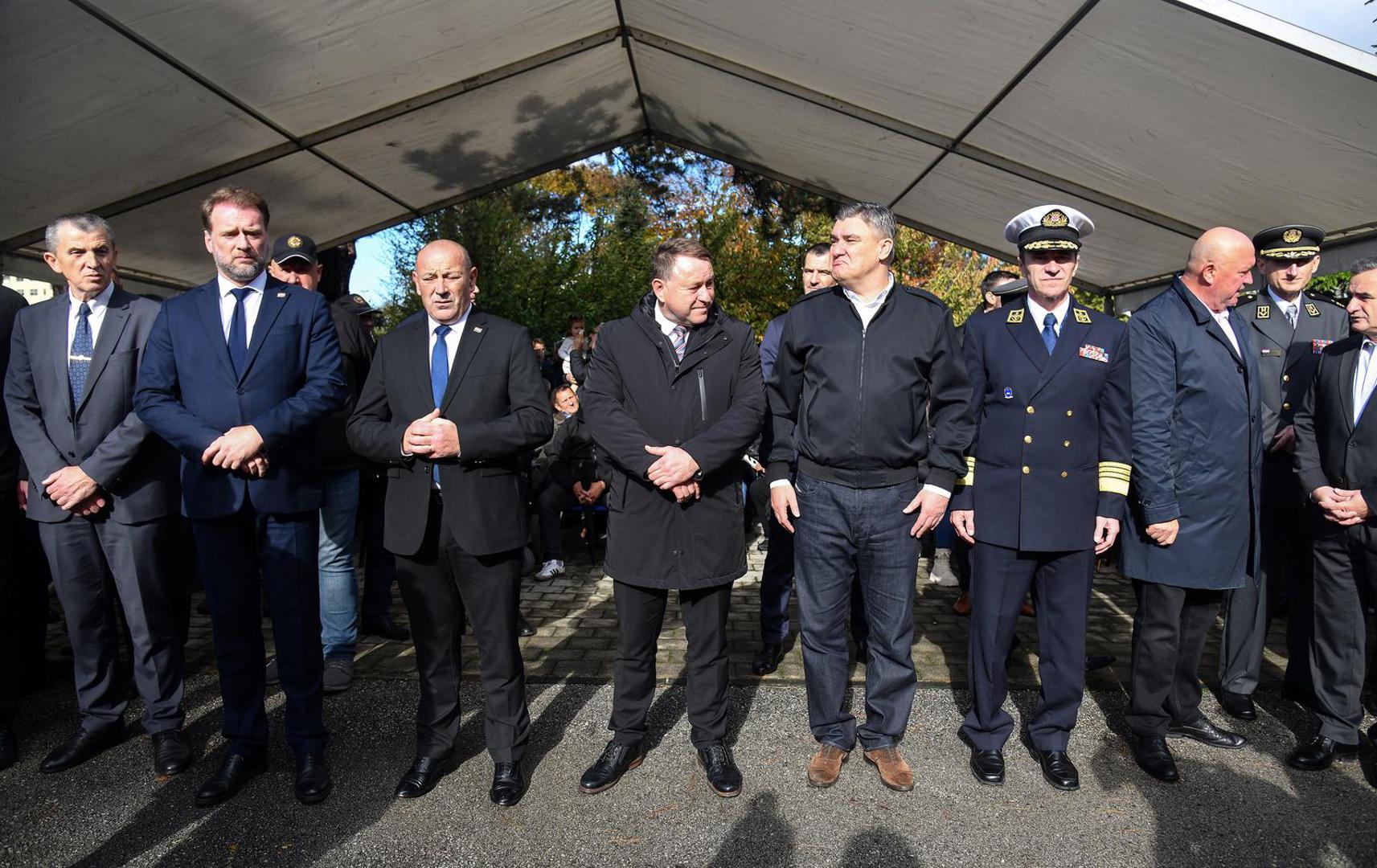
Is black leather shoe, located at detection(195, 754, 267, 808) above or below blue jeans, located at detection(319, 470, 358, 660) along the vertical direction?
below

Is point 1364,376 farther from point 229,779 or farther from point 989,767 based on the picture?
point 229,779

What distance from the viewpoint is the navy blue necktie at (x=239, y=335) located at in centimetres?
316

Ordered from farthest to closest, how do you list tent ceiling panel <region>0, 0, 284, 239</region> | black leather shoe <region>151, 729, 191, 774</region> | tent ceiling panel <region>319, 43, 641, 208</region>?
tent ceiling panel <region>319, 43, 641, 208</region> < tent ceiling panel <region>0, 0, 284, 239</region> < black leather shoe <region>151, 729, 191, 774</region>

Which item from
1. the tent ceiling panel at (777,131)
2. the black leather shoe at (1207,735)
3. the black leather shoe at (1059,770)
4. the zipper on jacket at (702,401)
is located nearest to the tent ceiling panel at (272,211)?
the tent ceiling panel at (777,131)

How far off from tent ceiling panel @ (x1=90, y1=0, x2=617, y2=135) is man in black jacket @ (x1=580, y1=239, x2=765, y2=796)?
131 inches

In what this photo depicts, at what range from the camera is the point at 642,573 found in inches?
128

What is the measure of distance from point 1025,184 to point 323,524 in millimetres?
6062

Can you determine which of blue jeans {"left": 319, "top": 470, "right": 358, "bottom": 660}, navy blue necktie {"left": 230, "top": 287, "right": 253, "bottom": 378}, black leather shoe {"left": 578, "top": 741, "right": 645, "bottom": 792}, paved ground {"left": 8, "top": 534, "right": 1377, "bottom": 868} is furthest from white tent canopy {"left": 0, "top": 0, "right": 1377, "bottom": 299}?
black leather shoe {"left": 578, "top": 741, "right": 645, "bottom": 792}

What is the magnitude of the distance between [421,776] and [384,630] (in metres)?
2.02

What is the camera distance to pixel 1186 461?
342 centimetres

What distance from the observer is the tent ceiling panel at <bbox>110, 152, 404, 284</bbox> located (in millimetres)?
6357

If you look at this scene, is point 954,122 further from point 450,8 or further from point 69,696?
point 69,696

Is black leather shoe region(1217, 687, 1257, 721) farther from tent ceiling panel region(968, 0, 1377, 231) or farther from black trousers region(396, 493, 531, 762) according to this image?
black trousers region(396, 493, 531, 762)

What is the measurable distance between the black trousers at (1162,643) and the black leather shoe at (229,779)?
374 cm
